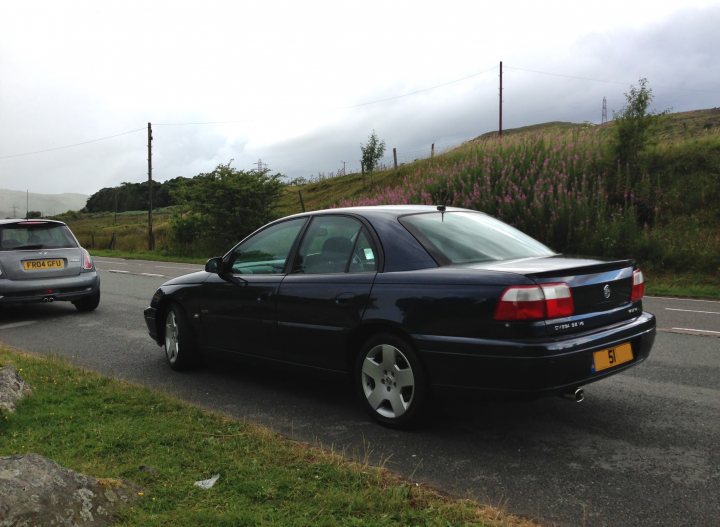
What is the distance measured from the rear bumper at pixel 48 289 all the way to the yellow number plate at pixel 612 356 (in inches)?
343

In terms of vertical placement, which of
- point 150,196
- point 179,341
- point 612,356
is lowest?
point 179,341

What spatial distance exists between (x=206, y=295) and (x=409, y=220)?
2.14m

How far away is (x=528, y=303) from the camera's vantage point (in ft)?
12.0

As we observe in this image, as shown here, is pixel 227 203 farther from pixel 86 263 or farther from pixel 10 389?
pixel 10 389

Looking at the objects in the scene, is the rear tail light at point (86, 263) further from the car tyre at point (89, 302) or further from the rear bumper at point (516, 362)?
the rear bumper at point (516, 362)

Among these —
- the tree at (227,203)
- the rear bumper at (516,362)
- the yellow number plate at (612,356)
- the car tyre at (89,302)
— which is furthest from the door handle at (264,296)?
the tree at (227,203)

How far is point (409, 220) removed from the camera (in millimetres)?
4648

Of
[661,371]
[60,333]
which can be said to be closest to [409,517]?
[661,371]

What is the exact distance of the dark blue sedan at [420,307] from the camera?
12.1 feet

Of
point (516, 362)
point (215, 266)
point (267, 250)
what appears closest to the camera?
point (516, 362)

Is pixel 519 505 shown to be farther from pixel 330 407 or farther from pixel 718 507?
pixel 330 407

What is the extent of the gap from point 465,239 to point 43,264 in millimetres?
7847

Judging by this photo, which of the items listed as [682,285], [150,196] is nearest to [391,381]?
[682,285]

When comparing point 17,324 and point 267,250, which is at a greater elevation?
point 267,250
